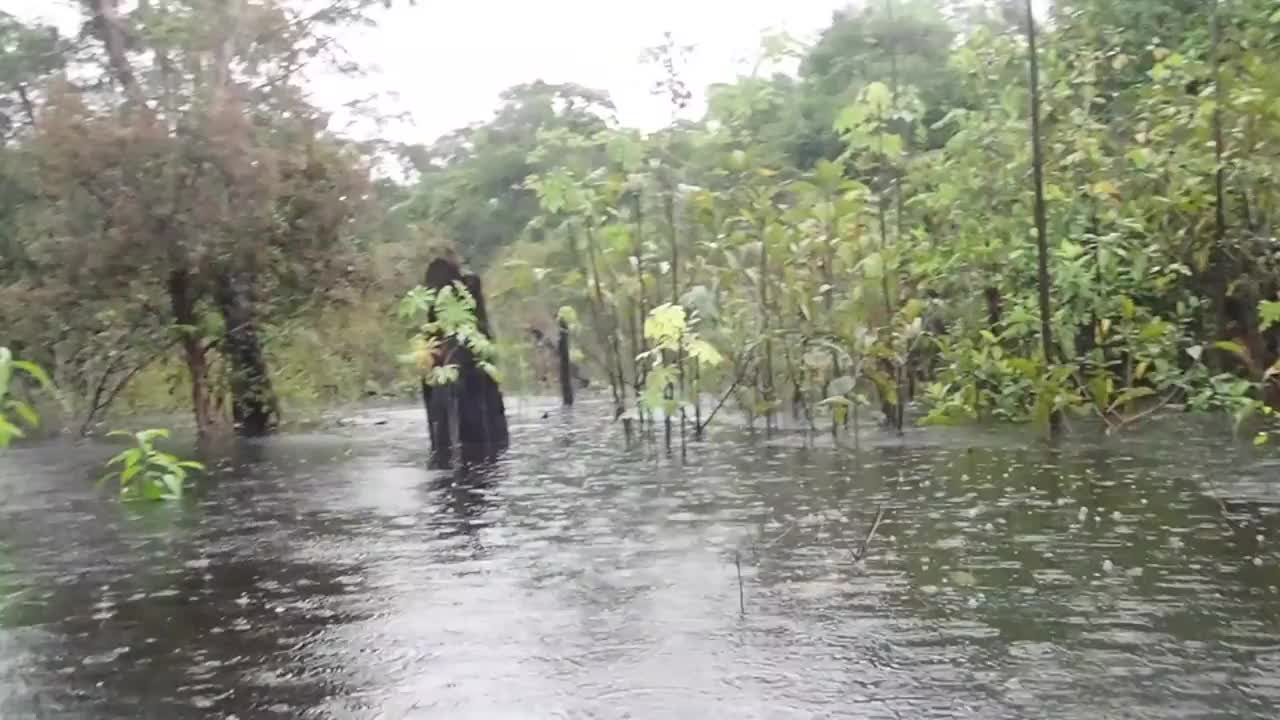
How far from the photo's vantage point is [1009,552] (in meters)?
3.45

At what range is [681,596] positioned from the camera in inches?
121

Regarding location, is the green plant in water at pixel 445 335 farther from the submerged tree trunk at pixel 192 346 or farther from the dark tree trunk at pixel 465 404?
the submerged tree trunk at pixel 192 346

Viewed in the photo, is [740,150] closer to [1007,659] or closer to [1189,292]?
[1189,292]

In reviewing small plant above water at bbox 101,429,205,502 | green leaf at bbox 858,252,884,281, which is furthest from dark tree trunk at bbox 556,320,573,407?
small plant above water at bbox 101,429,205,502

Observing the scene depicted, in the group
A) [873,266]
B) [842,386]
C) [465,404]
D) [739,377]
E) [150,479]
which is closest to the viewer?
[150,479]

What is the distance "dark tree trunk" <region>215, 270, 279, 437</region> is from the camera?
11570 millimetres

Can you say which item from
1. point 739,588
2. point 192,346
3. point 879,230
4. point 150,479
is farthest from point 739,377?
point 192,346

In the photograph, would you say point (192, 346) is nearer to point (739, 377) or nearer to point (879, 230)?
point (739, 377)

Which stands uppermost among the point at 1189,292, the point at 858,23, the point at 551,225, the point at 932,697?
the point at 858,23

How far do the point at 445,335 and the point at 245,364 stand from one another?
5.12 metres

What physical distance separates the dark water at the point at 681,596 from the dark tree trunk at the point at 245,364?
20.0 feet

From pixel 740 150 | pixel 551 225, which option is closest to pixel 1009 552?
pixel 740 150

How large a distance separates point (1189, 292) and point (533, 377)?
8223 mm

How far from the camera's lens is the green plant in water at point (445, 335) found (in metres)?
7.06
